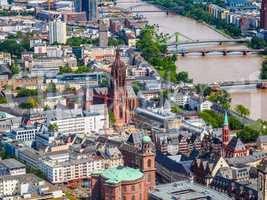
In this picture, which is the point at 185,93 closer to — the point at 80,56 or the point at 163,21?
the point at 80,56

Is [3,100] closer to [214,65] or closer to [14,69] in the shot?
[14,69]

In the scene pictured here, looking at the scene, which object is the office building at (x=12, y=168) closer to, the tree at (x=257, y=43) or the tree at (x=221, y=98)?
the tree at (x=221, y=98)

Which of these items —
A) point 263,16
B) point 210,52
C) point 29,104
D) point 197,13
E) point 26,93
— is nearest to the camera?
point 29,104

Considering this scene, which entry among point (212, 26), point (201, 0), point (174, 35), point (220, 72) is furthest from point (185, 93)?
point (201, 0)

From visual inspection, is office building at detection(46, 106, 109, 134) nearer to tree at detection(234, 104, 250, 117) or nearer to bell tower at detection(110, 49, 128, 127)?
bell tower at detection(110, 49, 128, 127)

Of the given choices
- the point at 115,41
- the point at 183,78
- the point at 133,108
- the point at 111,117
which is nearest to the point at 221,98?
the point at 133,108

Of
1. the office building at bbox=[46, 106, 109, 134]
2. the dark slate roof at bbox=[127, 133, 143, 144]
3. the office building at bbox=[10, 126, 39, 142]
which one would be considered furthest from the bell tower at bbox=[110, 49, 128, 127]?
the dark slate roof at bbox=[127, 133, 143, 144]
